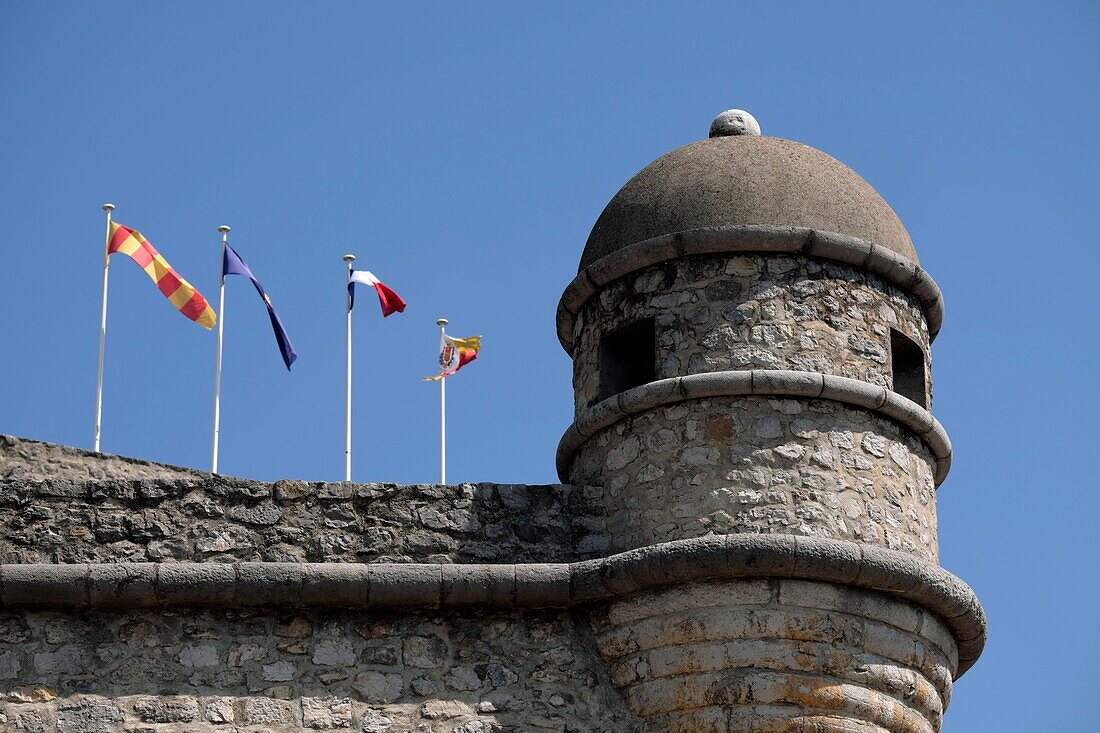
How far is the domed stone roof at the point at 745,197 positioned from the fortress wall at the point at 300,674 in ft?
6.65

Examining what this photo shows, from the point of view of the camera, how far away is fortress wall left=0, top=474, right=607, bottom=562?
9227mm

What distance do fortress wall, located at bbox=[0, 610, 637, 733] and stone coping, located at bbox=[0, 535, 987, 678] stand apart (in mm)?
95

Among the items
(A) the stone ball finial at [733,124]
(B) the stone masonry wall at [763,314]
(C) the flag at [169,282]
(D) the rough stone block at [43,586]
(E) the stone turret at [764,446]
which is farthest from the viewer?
(C) the flag at [169,282]

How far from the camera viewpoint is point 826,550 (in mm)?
8797

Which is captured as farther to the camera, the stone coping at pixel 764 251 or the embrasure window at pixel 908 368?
the embrasure window at pixel 908 368

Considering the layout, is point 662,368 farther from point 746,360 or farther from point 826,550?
point 826,550

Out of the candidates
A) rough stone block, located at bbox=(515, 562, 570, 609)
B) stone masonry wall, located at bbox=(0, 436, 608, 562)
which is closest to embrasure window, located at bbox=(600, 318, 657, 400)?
stone masonry wall, located at bbox=(0, 436, 608, 562)

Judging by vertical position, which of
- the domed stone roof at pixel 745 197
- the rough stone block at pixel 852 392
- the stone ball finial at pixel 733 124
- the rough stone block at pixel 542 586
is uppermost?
the stone ball finial at pixel 733 124

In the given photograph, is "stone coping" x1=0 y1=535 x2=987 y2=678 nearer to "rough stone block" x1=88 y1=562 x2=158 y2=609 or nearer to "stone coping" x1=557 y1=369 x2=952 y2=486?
"rough stone block" x1=88 y1=562 x2=158 y2=609

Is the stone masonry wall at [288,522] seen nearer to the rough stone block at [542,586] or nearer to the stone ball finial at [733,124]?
the rough stone block at [542,586]

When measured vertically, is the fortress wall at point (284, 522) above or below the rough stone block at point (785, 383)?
below

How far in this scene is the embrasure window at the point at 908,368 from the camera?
9.91 m

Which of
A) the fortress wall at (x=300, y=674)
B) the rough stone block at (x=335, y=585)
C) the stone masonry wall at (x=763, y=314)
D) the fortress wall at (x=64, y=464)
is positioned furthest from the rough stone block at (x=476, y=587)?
the fortress wall at (x=64, y=464)

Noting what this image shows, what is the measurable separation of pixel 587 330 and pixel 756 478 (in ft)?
4.61
